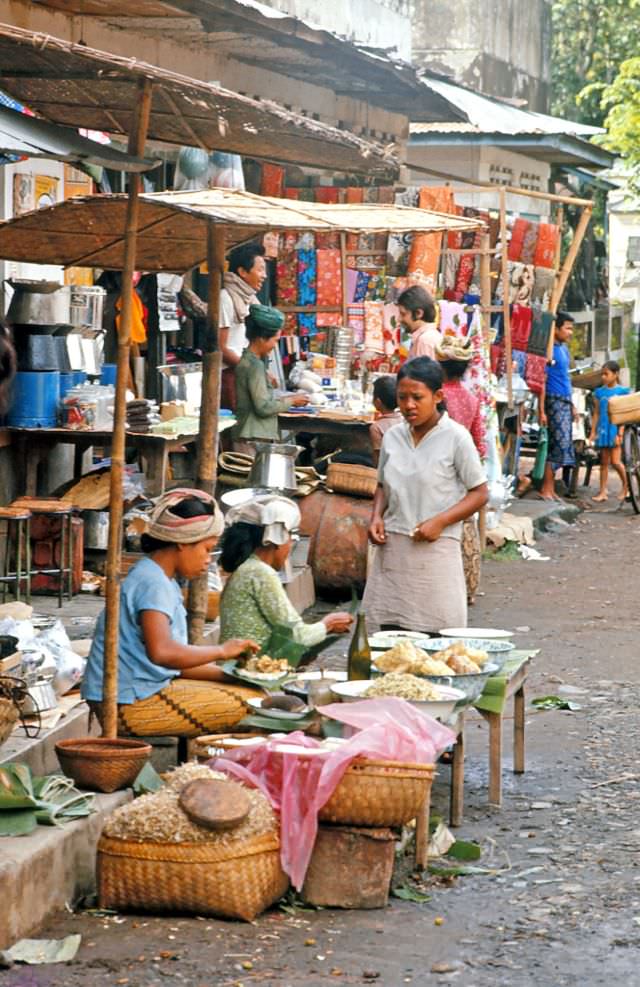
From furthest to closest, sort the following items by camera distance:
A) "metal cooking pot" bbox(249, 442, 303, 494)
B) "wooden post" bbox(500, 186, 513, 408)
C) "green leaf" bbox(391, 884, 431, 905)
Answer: "wooden post" bbox(500, 186, 513, 408)
"metal cooking pot" bbox(249, 442, 303, 494)
"green leaf" bbox(391, 884, 431, 905)

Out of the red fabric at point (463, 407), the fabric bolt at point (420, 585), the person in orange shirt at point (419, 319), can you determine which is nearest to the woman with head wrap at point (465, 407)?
the red fabric at point (463, 407)

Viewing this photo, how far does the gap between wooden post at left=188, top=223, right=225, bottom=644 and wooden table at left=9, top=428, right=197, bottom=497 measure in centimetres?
239

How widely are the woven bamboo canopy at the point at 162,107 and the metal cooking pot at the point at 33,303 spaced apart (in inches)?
103

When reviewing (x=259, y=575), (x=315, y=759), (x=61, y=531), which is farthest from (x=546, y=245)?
(x=315, y=759)

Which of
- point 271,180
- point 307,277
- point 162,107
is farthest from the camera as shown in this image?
point 307,277

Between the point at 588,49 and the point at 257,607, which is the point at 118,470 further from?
the point at 588,49

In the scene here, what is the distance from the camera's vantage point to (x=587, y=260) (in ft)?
91.2

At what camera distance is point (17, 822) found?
18.9 feet

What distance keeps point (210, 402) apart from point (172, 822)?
2927 millimetres

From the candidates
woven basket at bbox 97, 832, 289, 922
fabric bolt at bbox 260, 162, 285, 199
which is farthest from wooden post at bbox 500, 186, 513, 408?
woven basket at bbox 97, 832, 289, 922

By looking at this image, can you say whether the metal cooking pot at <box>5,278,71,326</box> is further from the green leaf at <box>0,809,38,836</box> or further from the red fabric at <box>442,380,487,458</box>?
the green leaf at <box>0,809,38,836</box>

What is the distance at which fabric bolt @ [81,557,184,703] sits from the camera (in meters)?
6.73

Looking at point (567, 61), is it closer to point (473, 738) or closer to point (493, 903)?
point (473, 738)

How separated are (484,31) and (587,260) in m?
3.91
